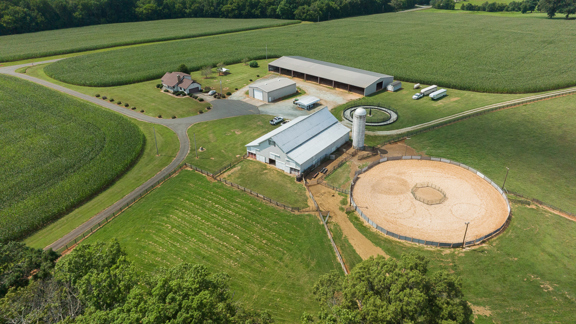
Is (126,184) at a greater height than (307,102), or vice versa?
(307,102)

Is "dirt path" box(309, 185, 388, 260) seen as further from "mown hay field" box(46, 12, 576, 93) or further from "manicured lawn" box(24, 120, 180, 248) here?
"mown hay field" box(46, 12, 576, 93)

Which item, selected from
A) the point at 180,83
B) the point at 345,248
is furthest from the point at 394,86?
the point at 345,248

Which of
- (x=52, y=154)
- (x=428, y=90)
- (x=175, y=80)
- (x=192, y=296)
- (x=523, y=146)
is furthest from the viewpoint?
(x=175, y=80)

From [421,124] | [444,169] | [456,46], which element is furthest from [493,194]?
[456,46]

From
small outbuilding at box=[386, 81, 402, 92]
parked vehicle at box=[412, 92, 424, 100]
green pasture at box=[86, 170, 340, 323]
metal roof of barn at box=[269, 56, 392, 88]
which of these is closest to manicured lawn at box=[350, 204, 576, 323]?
green pasture at box=[86, 170, 340, 323]

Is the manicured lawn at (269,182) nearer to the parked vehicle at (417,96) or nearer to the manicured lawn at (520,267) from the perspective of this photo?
the manicured lawn at (520,267)

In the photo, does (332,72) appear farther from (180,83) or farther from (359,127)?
(180,83)

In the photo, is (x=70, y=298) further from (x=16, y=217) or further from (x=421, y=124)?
(x=421, y=124)
